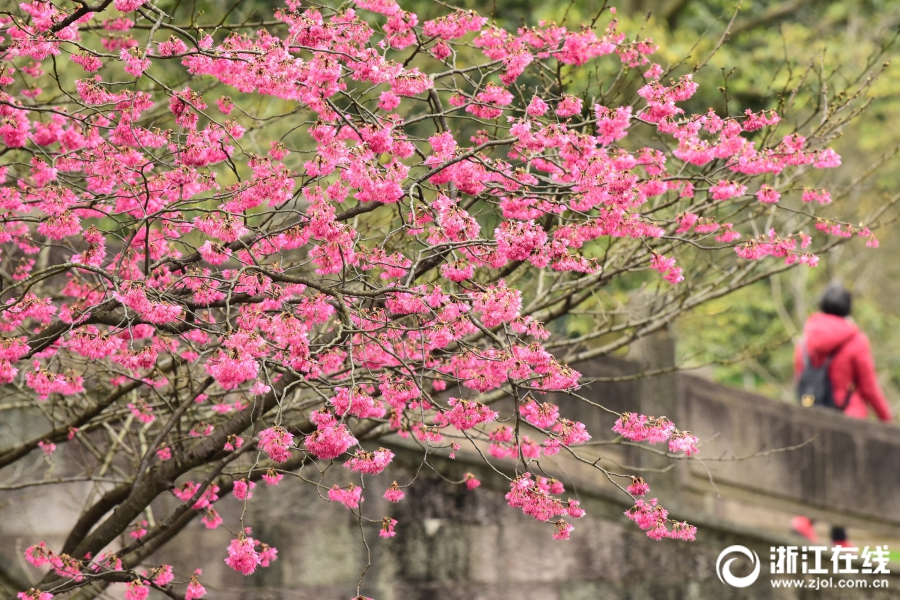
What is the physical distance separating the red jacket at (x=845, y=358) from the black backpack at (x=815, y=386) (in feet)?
0.15

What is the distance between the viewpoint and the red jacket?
34.4 ft

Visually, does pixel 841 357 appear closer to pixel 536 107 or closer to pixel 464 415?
pixel 536 107

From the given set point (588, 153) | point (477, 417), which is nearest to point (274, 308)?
Answer: point (477, 417)

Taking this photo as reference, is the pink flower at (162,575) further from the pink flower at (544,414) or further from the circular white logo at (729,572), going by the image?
the circular white logo at (729,572)

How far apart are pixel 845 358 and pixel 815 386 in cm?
46

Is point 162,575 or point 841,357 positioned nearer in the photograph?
point 162,575

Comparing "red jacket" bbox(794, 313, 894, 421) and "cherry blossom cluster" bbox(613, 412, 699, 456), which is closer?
"cherry blossom cluster" bbox(613, 412, 699, 456)

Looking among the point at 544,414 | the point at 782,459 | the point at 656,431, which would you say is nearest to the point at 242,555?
the point at 544,414

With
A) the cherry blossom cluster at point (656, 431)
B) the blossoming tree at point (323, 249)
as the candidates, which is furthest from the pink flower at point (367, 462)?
the cherry blossom cluster at point (656, 431)

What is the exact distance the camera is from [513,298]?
4.86 metres

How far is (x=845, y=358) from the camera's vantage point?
10.6 m

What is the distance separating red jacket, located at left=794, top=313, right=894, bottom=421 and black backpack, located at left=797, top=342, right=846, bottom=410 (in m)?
0.05

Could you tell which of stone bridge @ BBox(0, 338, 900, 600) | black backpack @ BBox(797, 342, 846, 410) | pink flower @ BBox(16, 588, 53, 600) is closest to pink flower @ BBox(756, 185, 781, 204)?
stone bridge @ BBox(0, 338, 900, 600)

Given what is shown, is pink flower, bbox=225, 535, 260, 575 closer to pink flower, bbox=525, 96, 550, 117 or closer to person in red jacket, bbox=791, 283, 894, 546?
pink flower, bbox=525, 96, 550, 117
